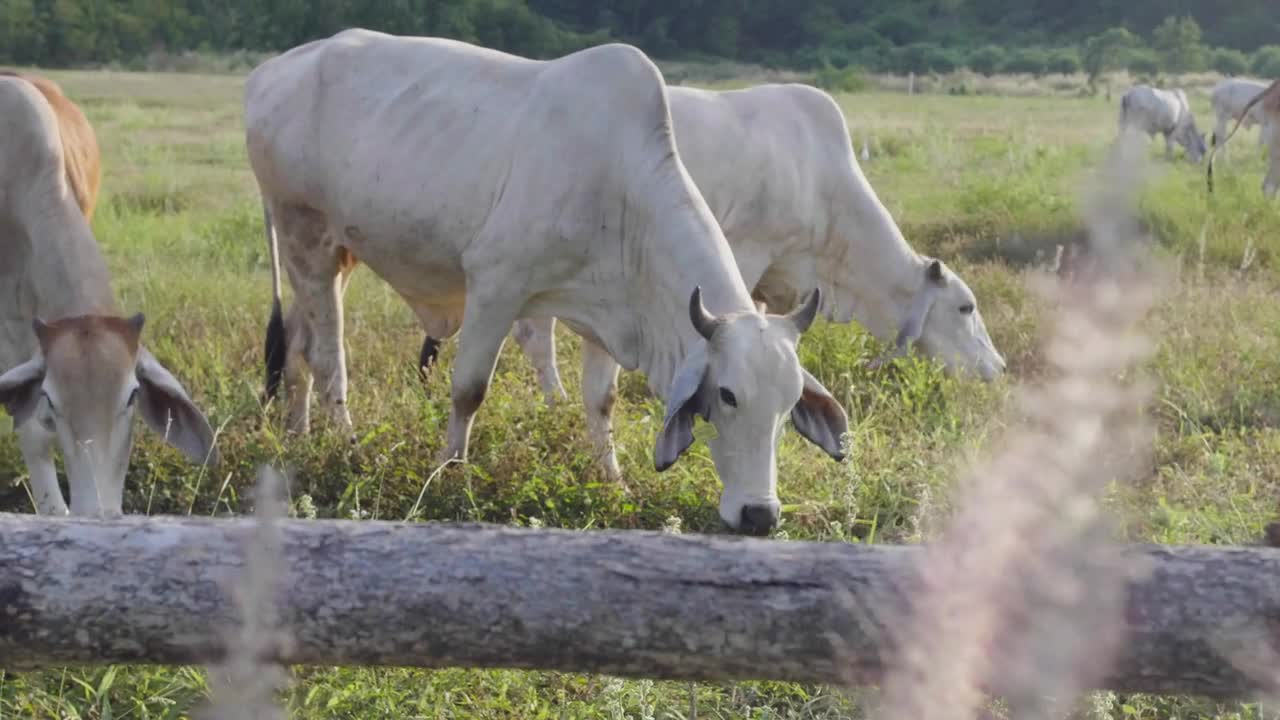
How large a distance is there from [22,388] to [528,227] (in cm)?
158

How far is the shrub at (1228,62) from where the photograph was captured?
1909 inches

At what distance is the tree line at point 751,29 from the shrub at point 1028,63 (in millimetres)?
51

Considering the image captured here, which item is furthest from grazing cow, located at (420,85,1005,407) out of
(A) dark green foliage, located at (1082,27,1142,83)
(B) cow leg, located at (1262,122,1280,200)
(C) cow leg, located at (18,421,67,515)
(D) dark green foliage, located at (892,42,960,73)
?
(D) dark green foliage, located at (892,42,960,73)

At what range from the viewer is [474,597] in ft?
6.61

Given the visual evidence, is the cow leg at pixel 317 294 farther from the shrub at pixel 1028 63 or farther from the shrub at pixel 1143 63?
the shrub at pixel 1028 63

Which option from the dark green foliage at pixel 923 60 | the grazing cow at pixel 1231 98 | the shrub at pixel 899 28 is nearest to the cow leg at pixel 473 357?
the grazing cow at pixel 1231 98

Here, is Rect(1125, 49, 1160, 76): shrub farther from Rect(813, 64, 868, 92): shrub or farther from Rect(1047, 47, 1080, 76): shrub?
Rect(813, 64, 868, 92): shrub

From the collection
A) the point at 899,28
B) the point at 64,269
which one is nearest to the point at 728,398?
the point at 64,269

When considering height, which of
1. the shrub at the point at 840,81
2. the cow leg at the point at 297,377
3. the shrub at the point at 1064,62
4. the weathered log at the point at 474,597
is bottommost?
A: the shrub at the point at 1064,62

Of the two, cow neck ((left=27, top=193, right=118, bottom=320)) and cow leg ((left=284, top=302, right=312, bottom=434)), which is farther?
cow leg ((left=284, top=302, right=312, bottom=434))

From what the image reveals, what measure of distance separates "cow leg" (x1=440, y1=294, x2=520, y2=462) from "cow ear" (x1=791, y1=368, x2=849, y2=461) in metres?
1.13

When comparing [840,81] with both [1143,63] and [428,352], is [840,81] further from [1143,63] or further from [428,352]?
[428,352]

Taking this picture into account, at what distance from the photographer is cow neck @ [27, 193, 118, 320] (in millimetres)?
4582

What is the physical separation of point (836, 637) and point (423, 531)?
59cm
